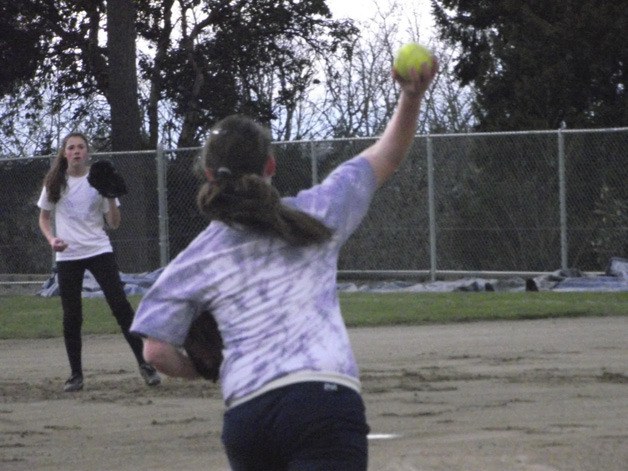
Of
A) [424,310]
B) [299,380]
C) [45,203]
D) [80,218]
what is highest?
[45,203]

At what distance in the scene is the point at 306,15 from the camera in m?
32.8

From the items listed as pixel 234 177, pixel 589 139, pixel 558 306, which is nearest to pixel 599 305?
pixel 558 306

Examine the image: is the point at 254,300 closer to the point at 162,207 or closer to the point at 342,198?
the point at 342,198

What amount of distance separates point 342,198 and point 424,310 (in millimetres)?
12608

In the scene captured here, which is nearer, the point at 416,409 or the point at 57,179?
the point at 416,409

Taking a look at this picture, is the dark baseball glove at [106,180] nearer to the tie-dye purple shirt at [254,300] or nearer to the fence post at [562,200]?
the tie-dye purple shirt at [254,300]

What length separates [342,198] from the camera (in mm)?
3521

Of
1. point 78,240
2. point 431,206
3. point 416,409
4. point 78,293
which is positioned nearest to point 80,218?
point 78,240

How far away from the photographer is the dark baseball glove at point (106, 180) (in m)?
9.93

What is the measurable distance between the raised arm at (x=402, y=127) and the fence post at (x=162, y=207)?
19.3 metres

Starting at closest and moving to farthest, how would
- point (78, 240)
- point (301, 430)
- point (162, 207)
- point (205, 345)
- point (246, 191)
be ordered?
point (301, 430)
point (246, 191)
point (205, 345)
point (78, 240)
point (162, 207)

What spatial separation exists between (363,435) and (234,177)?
2.35 ft

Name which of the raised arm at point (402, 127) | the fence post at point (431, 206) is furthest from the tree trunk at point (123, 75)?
the raised arm at point (402, 127)

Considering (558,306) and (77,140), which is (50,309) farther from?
(77,140)
